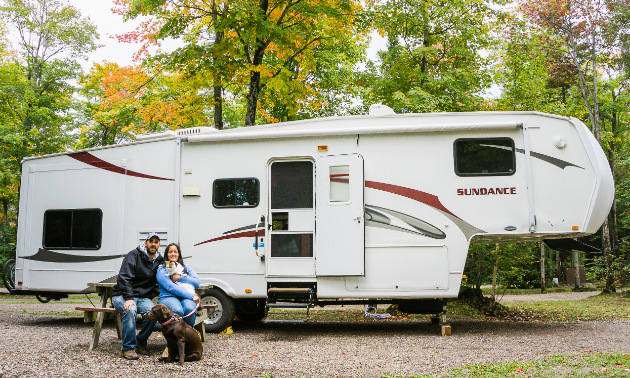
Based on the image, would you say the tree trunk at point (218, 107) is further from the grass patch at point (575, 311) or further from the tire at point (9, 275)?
the grass patch at point (575, 311)

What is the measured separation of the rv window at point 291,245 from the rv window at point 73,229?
2971 mm

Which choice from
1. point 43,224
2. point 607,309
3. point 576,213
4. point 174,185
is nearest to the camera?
point 576,213

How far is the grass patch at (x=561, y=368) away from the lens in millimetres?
4961

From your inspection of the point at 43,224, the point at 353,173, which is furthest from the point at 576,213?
the point at 43,224

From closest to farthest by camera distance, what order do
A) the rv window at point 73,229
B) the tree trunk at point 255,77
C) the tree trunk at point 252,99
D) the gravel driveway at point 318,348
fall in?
the gravel driveway at point 318,348 → the rv window at point 73,229 → the tree trunk at point 255,77 → the tree trunk at point 252,99

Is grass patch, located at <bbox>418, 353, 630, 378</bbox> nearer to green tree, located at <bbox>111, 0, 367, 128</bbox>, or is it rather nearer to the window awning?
the window awning

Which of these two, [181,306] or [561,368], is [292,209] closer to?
[181,306]

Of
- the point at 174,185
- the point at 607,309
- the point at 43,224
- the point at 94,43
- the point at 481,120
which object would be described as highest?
the point at 94,43

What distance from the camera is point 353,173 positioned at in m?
7.70

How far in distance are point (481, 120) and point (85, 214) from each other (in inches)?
256

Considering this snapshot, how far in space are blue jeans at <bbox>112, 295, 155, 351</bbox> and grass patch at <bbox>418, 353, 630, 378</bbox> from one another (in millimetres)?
3345

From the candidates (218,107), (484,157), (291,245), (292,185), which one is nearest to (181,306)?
(291,245)

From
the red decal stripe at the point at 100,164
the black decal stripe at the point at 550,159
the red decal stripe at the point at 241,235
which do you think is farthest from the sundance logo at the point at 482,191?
the red decal stripe at the point at 100,164

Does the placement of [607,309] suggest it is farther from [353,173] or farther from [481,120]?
[353,173]
